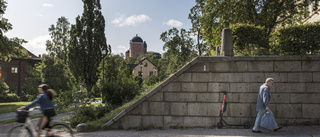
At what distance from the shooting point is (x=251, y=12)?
46.1 feet

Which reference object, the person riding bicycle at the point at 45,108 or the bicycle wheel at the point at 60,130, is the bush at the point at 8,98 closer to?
the person riding bicycle at the point at 45,108

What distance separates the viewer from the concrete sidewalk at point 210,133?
691cm

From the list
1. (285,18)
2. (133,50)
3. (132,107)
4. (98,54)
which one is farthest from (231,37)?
(133,50)

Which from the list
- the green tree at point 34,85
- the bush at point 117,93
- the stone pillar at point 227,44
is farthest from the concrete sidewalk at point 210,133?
the green tree at point 34,85

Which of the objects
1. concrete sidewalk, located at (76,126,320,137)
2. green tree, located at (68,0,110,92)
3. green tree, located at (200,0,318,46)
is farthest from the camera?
green tree, located at (68,0,110,92)

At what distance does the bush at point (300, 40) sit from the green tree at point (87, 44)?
33450 millimetres

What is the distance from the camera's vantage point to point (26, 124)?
20.0ft

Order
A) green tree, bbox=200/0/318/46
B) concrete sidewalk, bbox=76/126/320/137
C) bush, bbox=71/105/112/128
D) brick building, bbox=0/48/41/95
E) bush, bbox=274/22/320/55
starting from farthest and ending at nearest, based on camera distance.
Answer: brick building, bbox=0/48/41/95 → green tree, bbox=200/0/318/46 → bush, bbox=71/105/112/128 → bush, bbox=274/22/320/55 → concrete sidewalk, bbox=76/126/320/137

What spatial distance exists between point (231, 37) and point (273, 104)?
2662 millimetres

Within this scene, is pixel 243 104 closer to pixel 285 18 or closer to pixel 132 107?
pixel 132 107

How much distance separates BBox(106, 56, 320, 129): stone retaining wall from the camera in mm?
7895

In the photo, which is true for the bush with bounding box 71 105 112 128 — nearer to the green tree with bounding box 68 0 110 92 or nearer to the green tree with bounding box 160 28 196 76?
the green tree with bounding box 160 28 196 76

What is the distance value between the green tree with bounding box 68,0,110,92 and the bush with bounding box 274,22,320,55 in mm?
33450

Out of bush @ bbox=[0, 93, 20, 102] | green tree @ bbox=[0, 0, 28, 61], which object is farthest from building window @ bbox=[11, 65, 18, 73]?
green tree @ bbox=[0, 0, 28, 61]
